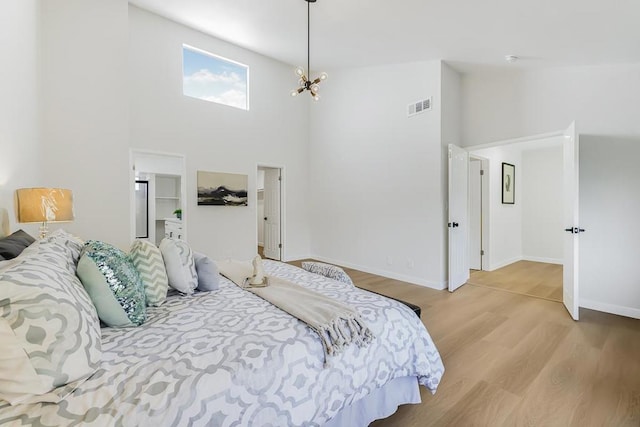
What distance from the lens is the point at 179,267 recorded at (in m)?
1.81

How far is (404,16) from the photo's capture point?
3.13 metres

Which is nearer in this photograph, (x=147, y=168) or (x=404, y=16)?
(x=404, y=16)

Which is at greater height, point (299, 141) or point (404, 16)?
point (404, 16)

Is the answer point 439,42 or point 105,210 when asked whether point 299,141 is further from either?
point 105,210

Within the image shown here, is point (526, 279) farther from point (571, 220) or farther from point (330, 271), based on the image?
point (330, 271)

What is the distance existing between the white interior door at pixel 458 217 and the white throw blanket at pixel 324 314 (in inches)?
119

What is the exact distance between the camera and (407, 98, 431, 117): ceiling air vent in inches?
165

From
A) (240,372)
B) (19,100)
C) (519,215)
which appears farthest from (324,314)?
(519,215)

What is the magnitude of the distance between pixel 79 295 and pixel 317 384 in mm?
996

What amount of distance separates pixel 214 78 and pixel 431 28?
3628 mm

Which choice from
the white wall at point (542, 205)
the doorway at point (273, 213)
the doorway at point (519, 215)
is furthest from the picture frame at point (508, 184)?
the doorway at point (273, 213)

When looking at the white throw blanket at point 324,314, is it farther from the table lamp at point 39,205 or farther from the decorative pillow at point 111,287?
the table lamp at point 39,205

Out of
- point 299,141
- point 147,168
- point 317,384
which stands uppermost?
point 299,141

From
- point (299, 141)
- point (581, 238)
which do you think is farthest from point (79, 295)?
point (299, 141)
